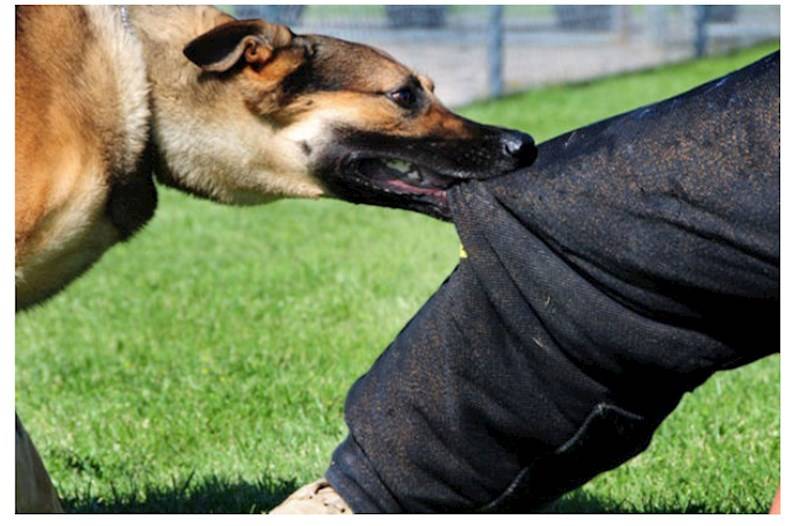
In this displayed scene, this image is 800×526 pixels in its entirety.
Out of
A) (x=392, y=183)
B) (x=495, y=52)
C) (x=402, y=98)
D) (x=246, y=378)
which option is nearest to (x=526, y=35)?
(x=495, y=52)

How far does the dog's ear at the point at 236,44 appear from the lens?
12.7 ft

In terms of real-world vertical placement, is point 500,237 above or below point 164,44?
below

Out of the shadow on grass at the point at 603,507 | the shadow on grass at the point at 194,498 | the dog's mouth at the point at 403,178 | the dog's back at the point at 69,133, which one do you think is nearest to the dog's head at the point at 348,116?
the dog's mouth at the point at 403,178

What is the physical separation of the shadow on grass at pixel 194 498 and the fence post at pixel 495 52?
1060 cm

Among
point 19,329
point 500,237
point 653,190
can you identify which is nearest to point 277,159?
point 500,237

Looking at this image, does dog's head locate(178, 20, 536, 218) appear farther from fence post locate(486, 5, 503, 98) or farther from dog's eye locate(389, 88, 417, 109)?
fence post locate(486, 5, 503, 98)

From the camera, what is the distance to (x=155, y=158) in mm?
4012

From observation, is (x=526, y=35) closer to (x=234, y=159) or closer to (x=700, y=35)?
(x=700, y=35)

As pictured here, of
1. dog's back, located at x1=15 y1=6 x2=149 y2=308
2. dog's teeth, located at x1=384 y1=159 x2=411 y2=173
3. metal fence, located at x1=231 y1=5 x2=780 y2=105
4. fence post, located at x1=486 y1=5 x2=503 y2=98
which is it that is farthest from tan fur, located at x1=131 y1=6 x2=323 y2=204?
fence post, located at x1=486 y1=5 x2=503 y2=98

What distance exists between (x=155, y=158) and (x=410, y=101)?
2.47 feet

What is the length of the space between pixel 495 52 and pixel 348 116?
1088 cm

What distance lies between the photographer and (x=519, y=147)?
12.4 feet

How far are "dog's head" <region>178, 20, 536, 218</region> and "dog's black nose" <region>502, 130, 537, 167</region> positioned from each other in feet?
0.33

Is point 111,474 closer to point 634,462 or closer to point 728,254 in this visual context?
point 634,462
